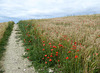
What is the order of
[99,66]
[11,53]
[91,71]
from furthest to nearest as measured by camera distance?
[11,53] < [99,66] < [91,71]

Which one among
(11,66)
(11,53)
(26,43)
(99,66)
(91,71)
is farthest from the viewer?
(26,43)

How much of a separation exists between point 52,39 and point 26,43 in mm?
2180

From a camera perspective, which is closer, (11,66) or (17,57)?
(11,66)

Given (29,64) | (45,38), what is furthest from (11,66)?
(45,38)

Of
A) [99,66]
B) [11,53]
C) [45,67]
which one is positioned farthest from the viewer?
[11,53]

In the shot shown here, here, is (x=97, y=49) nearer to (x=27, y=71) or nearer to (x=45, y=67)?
(x=45, y=67)

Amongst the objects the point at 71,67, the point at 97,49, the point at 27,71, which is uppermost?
the point at 97,49

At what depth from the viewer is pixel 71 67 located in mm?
3830

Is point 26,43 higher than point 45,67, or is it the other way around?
point 26,43

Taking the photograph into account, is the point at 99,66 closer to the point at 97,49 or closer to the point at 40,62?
the point at 97,49

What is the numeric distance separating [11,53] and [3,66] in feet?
4.85

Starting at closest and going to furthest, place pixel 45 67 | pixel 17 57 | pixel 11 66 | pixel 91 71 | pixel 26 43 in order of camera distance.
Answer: pixel 91 71, pixel 45 67, pixel 11 66, pixel 17 57, pixel 26 43

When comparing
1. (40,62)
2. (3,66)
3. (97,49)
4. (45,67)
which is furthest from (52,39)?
(3,66)

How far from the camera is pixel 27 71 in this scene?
453 cm
